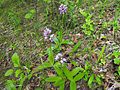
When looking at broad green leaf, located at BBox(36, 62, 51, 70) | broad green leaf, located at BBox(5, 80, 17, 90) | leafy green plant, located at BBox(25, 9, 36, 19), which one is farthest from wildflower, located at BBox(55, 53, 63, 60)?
leafy green plant, located at BBox(25, 9, 36, 19)

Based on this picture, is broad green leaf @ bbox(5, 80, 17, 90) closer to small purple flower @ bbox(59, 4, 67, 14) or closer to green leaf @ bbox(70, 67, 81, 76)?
green leaf @ bbox(70, 67, 81, 76)

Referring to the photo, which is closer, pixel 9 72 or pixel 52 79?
pixel 52 79

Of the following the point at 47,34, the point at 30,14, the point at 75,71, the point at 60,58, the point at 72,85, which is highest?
the point at 30,14

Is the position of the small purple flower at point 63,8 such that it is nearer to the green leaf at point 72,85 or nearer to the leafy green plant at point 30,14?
the leafy green plant at point 30,14

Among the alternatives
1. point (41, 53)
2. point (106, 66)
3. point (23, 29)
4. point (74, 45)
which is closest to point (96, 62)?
point (106, 66)

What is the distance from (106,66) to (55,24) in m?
0.91

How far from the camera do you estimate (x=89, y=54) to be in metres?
2.99

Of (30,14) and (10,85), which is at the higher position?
(30,14)

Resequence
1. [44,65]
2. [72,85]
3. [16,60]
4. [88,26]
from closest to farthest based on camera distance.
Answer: [72,85]
[44,65]
[16,60]
[88,26]

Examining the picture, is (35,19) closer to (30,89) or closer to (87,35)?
(87,35)

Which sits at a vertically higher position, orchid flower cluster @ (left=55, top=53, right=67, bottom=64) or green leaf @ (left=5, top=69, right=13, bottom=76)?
orchid flower cluster @ (left=55, top=53, right=67, bottom=64)

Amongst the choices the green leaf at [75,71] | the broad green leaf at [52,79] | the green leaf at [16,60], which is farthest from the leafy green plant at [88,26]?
the green leaf at [16,60]

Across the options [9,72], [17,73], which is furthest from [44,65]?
[9,72]

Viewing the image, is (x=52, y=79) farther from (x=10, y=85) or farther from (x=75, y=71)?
(x=10, y=85)
